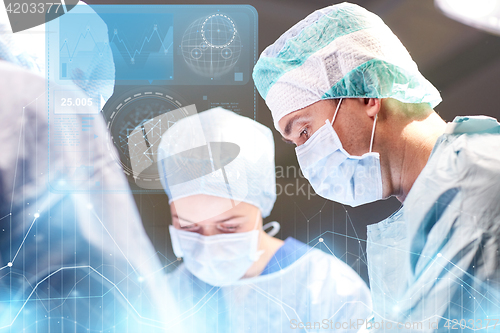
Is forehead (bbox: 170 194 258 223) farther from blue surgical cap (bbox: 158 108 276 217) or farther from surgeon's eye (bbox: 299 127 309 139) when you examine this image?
surgeon's eye (bbox: 299 127 309 139)

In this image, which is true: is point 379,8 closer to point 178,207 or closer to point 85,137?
point 178,207

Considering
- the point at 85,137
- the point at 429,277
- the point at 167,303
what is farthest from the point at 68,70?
the point at 429,277

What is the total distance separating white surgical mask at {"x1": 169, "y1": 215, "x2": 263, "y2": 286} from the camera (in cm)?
138

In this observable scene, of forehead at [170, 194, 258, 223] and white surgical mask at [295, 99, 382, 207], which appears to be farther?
forehead at [170, 194, 258, 223]

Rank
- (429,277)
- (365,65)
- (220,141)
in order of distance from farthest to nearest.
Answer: (220,141), (365,65), (429,277)

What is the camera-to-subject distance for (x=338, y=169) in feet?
3.82

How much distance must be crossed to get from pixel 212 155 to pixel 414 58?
904mm

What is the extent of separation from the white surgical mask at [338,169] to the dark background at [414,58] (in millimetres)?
165

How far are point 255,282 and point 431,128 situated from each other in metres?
0.87

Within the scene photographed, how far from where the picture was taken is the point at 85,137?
1.39 m

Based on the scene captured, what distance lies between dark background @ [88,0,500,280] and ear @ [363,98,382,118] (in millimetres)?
385
